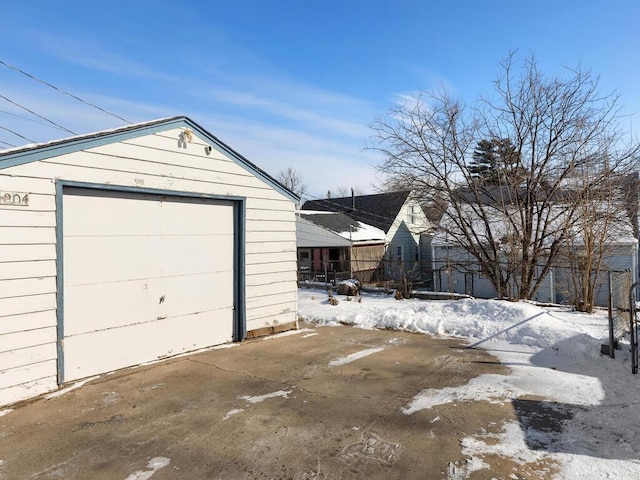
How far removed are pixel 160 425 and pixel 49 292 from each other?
7.23ft

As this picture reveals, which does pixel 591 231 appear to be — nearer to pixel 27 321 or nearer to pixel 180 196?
pixel 180 196

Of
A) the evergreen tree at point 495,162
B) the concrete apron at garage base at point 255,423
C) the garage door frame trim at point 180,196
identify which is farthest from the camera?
the evergreen tree at point 495,162

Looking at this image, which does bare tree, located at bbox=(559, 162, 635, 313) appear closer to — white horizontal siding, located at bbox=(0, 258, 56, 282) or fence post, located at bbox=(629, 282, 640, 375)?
fence post, located at bbox=(629, 282, 640, 375)

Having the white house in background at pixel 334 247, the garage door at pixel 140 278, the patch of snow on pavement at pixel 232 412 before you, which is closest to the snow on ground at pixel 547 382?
the patch of snow on pavement at pixel 232 412

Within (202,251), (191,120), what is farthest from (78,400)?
(191,120)

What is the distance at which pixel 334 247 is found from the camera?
922 inches

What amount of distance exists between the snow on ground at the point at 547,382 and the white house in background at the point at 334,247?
43.2 feet

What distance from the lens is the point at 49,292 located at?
4.78 metres

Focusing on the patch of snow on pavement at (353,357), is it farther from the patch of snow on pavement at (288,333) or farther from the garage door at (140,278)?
the garage door at (140,278)

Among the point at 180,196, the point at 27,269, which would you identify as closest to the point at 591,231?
the point at 180,196

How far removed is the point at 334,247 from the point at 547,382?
1870cm

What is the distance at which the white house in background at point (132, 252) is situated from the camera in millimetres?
4605

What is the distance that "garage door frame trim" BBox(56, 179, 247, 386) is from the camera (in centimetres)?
488

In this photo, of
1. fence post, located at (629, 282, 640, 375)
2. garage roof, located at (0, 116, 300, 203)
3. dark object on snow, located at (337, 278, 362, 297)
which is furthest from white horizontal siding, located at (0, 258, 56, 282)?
dark object on snow, located at (337, 278, 362, 297)
